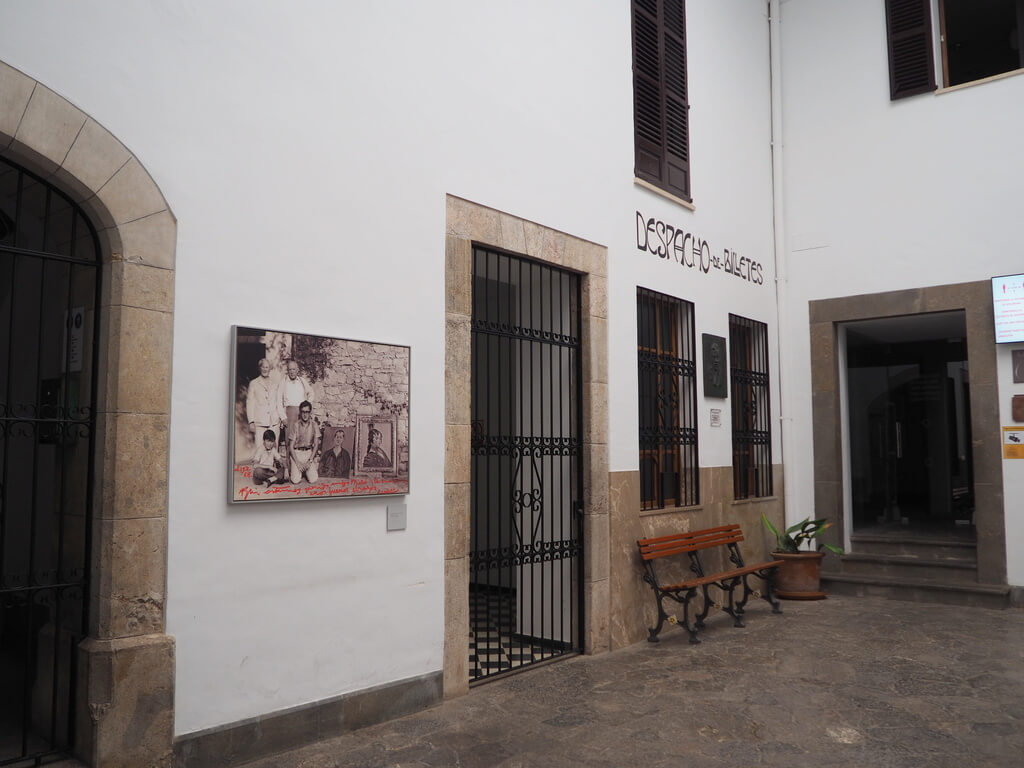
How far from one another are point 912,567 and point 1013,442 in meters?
1.55

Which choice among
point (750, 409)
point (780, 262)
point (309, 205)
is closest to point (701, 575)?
→ point (750, 409)

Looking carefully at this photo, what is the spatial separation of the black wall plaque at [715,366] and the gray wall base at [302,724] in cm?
388

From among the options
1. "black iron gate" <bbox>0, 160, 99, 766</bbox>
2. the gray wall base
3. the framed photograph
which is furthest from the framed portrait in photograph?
"black iron gate" <bbox>0, 160, 99, 766</bbox>

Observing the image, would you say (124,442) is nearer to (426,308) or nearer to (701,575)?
(426,308)

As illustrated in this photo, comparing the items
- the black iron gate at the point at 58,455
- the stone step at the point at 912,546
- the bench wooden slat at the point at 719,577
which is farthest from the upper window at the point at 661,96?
the black iron gate at the point at 58,455

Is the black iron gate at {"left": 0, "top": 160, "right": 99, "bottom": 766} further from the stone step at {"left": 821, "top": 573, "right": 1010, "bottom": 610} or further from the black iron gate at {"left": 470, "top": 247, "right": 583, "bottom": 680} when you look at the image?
the stone step at {"left": 821, "top": 573, "right": 1010, "bottom": 610}

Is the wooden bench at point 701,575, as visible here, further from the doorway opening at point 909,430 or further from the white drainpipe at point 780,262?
the doorway opening at point 909,430

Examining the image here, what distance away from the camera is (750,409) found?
336 inches

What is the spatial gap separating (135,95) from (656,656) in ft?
15.5

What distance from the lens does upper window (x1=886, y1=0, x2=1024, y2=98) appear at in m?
8.52

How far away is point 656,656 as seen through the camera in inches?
236

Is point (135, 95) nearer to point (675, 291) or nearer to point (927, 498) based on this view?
point (675, 291)

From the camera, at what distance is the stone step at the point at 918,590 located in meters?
7.72

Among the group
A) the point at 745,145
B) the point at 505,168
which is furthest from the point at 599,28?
the point at 745,145
